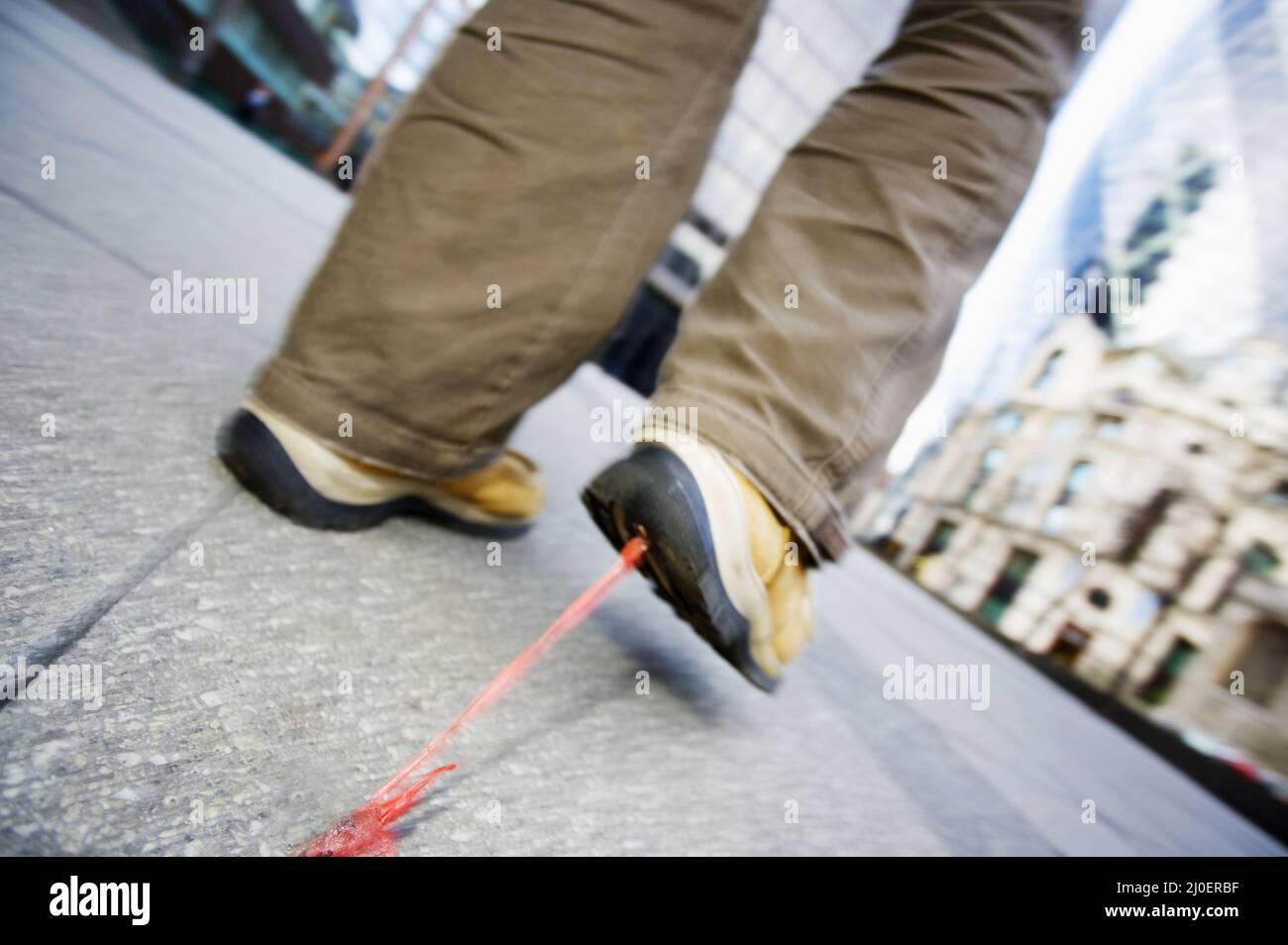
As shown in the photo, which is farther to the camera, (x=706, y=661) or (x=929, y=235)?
(x=706, y=661)

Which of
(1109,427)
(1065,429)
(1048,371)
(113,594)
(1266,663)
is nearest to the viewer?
(113,594)

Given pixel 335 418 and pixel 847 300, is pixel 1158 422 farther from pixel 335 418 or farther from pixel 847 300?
→ pixel 335 418

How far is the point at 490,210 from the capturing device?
768 millimetres

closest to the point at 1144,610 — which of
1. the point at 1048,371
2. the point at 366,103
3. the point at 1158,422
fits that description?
the point at 1158,422

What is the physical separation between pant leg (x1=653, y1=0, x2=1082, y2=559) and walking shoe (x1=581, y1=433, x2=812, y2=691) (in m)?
0.04

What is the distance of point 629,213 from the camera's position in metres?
0.81

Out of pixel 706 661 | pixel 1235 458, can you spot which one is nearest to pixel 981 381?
pixel 1235 458

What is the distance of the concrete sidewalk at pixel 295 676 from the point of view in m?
0.44

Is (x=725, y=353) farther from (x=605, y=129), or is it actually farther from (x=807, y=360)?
(x=605, y=129)

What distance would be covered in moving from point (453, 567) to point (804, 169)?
2.70 feet

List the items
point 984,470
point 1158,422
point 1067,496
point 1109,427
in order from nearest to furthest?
1. point 1158,422
2. point 1109,427
3. point 1067,496
4. point 984,470

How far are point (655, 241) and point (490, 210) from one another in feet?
0.76

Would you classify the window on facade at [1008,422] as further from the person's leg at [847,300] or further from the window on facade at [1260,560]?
the person's leg at [847,300]

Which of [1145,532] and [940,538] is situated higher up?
[1145,532]
